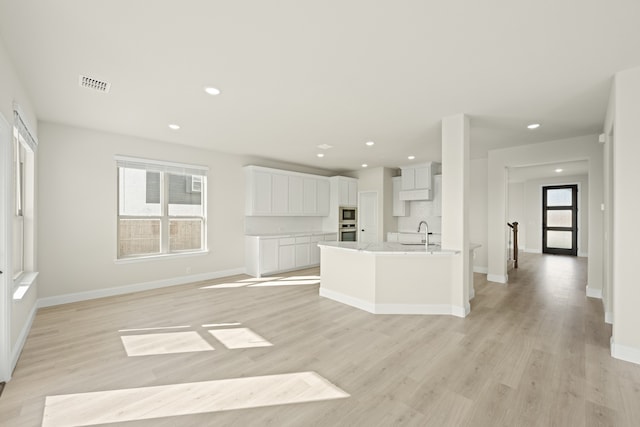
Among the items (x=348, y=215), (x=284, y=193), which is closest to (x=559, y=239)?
(x=348, y=215)

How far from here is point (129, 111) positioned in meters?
3.78

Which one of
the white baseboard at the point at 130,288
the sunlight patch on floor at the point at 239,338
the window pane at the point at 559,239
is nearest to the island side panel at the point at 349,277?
the sunlight patch on floor at the point at 239,338

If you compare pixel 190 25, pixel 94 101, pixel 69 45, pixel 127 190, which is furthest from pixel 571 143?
pixel 127 190

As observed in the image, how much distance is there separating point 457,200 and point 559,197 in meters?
8.71

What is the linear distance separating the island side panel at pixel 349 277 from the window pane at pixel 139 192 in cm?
333

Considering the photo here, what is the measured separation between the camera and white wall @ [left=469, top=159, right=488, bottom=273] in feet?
20.9

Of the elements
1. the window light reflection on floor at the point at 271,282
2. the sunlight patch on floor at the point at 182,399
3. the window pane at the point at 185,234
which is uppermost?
the window pane at the point at 185,234

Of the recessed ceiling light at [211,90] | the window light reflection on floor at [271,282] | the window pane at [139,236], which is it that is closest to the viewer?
the recessed ceiling light at [211,90]

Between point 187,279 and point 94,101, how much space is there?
135 inches

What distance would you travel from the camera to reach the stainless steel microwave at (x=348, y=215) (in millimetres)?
8016

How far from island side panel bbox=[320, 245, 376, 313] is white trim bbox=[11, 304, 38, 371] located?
11.6 ft

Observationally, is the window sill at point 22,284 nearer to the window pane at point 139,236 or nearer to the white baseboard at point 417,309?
the window pane at point 139,236

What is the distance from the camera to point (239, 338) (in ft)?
10.2

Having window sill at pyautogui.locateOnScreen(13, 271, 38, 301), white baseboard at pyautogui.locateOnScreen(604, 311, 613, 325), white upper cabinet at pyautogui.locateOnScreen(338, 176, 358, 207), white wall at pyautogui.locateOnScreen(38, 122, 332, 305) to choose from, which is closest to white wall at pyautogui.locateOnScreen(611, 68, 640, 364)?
white baseboard at pyautogui.locateOnScreen(604, 311, 613, 325)
